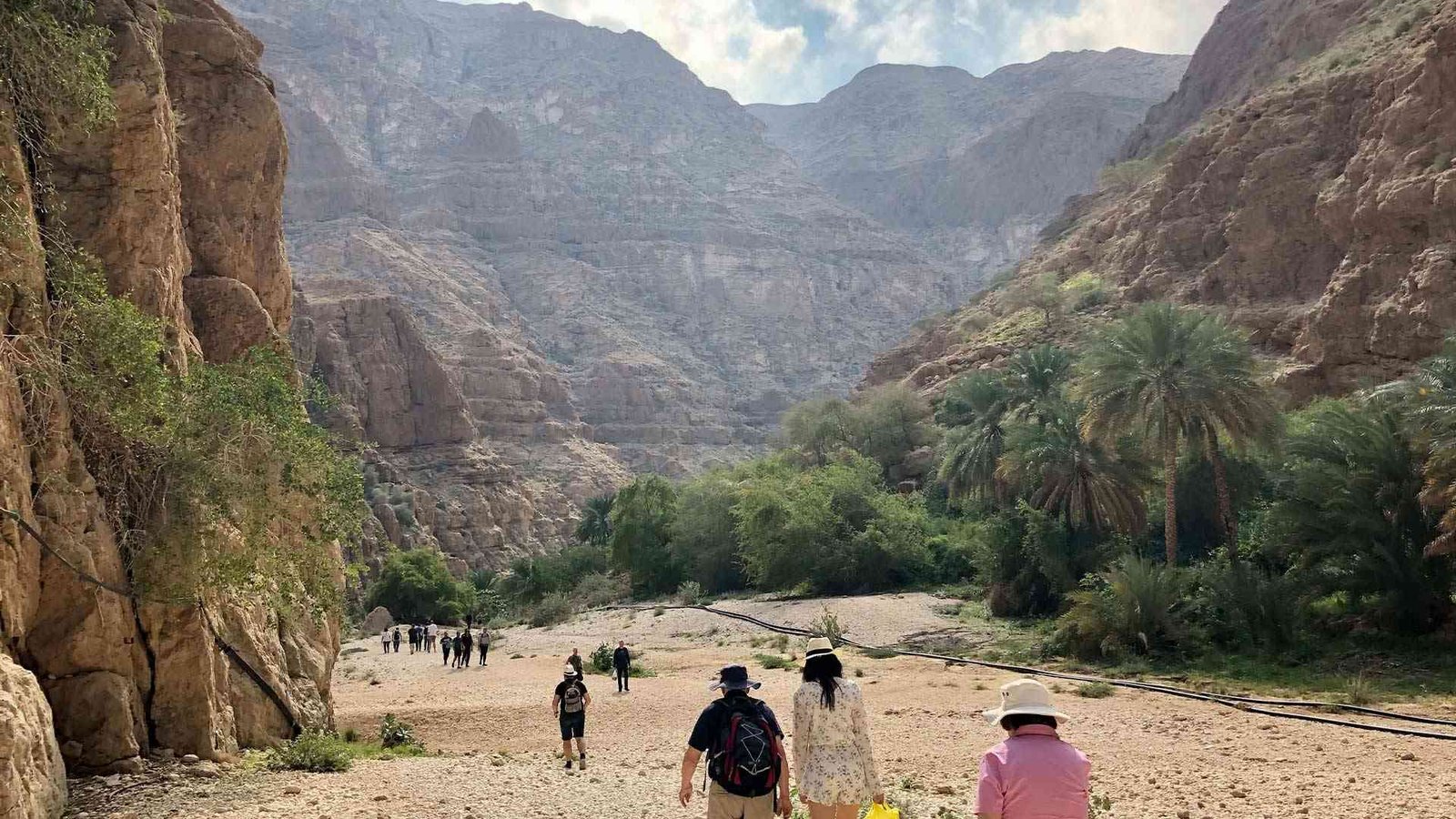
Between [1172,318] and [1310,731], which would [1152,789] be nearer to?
[1310,731]

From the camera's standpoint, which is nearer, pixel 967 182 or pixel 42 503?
pixel 42 503

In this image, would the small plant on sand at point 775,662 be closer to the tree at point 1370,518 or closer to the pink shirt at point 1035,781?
the tree at point 1370,518

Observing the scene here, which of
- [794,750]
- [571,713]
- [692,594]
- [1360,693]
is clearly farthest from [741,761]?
[692,594]

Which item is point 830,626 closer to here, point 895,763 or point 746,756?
point 895,763

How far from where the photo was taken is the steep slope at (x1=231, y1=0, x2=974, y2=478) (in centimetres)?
11594

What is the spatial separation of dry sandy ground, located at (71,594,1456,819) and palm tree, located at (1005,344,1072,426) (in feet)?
46.8

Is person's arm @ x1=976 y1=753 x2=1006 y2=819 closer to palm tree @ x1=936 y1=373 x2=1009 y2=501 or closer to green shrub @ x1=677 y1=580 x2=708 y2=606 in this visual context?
palm tree @ x1=936 y1=373 x2=1009 y2=501

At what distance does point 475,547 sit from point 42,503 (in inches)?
2773

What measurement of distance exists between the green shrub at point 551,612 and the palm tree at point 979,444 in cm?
1948

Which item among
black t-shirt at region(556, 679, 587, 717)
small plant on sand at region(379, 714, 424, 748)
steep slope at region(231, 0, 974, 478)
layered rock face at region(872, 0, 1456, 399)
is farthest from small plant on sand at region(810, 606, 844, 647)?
steep slope at region(231, 0, 974, 478)

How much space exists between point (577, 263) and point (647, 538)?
10683cm

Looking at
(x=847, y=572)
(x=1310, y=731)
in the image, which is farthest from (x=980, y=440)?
(x=1310, y=731)

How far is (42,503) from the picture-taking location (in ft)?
28.6

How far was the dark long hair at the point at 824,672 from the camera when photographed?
18.4 ft
